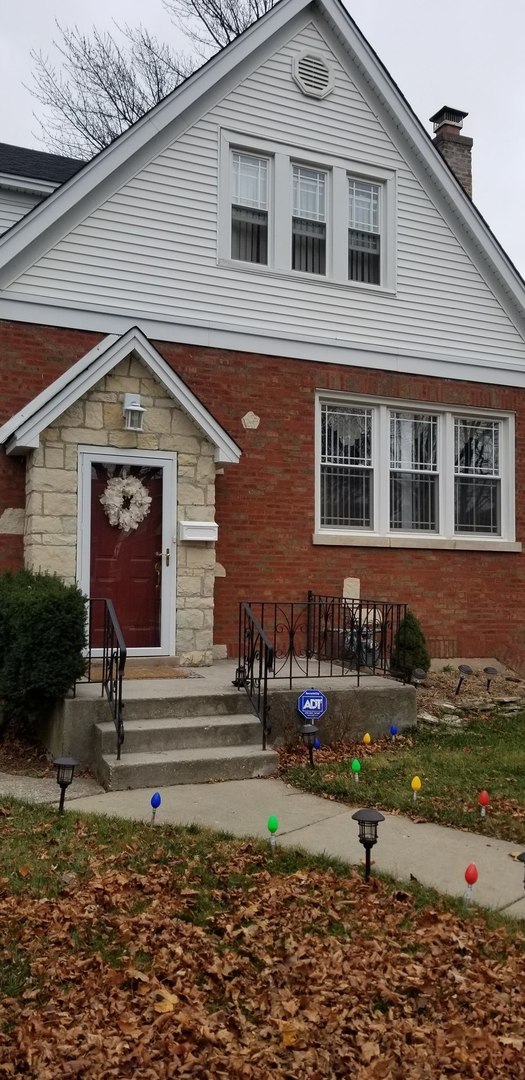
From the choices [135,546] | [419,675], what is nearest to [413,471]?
[419,675]

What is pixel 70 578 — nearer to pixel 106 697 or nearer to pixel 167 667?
pixel 167 667

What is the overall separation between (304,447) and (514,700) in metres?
4.06

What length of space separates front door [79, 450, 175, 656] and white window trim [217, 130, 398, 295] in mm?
3164

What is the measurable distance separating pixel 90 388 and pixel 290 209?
14.0 feet

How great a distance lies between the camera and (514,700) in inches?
402

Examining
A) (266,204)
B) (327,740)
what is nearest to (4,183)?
(266,204)

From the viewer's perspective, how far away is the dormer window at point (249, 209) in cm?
1131

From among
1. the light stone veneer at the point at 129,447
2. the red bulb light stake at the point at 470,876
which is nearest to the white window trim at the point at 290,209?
the light stone veneer at the point at 129,447

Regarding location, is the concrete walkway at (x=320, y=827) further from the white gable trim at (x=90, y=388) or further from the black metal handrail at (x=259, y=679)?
the white gable trim at (x=90, y=388)

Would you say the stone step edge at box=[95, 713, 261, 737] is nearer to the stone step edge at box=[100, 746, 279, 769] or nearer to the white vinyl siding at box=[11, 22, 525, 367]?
the stone step edge at box=[100, 746, 279, 769]

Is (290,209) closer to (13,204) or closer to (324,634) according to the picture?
(13,204)

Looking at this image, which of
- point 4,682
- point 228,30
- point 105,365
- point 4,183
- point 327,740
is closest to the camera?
point 4,682

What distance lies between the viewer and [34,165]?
12172 millimetres

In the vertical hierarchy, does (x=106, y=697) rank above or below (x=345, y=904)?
above
